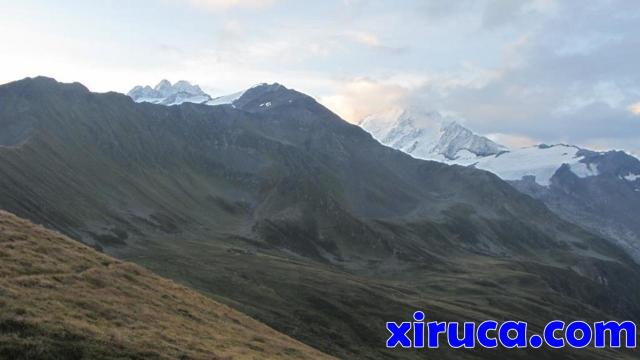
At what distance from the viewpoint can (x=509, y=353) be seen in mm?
143125

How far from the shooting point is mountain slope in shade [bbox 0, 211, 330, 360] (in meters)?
29.4

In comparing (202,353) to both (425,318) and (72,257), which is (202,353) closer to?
(72,257)

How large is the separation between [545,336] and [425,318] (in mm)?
35226

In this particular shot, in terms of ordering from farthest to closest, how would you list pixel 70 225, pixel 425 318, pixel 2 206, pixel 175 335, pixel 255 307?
pixel 70 225 < pixel 2 206 < pixel 425 318 < pixel 255 307 < pixel 175 335

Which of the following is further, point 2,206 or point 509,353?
point 2,206

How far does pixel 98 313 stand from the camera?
36562 millimetres

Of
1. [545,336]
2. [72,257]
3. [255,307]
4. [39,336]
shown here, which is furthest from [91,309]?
[545,336]

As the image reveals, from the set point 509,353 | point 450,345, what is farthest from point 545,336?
point 450,345

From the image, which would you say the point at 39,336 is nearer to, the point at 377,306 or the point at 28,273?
the point at 28,273

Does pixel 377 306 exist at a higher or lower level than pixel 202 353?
lower

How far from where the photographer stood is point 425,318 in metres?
155

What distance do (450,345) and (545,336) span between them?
45.8 meters

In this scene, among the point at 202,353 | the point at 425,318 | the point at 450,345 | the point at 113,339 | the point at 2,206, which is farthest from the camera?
the point at 2,206

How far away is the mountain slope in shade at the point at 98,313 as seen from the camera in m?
29.4
